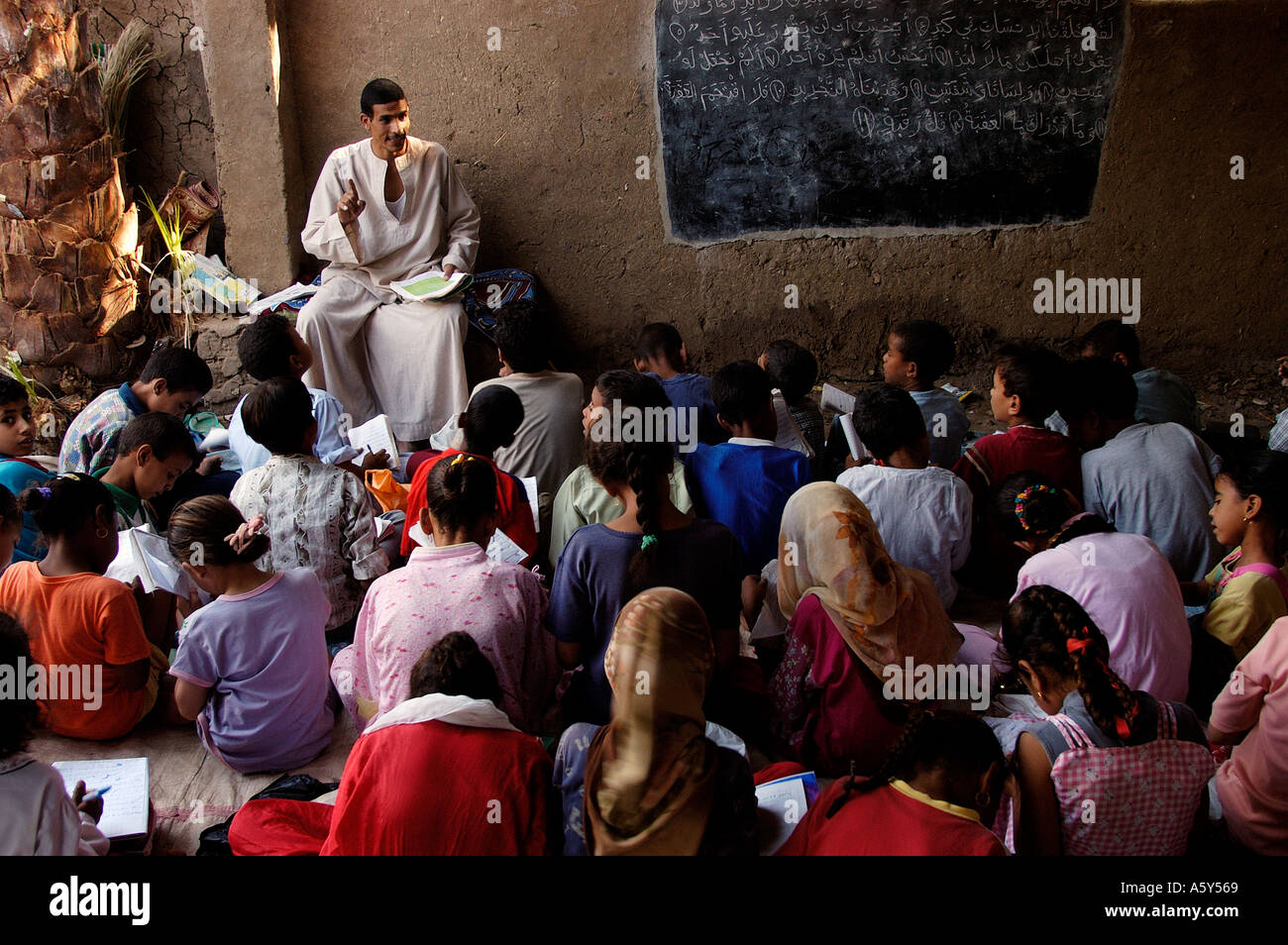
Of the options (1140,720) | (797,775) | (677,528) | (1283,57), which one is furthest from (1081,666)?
(1283,57)

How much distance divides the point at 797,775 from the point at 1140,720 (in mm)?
853

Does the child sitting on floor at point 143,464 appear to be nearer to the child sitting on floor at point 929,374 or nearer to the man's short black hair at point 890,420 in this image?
the man's short black hair at point 890,420

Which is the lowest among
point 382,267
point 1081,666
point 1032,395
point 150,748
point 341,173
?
point 150,748

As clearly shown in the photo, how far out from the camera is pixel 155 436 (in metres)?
3.51

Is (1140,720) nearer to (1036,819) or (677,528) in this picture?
(1036,819)

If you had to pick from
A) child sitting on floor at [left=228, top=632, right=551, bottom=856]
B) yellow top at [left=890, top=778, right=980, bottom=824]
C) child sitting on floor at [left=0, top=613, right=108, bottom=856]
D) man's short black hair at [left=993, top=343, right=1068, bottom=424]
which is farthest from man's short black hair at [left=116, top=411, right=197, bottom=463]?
man's short black hair at [left=993, top=343, right=1068, bottom=424]

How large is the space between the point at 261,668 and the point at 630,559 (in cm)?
112

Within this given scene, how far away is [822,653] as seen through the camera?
2943 millimetres

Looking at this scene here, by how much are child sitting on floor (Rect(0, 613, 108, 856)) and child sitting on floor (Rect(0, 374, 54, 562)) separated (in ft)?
5.04

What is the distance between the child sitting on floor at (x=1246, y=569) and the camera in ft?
9.95

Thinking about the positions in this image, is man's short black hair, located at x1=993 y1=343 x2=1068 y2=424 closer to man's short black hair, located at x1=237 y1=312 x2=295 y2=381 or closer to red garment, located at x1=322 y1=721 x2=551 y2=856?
red garment, located at x1=322 y1=721 x2=551 y2=856

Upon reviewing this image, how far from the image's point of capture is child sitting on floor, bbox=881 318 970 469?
4.27m

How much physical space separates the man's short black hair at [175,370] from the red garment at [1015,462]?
299 centimetres

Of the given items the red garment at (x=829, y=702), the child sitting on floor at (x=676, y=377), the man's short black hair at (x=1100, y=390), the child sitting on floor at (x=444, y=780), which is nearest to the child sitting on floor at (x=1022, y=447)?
the man's short black hair at (x=1100, y=390)
